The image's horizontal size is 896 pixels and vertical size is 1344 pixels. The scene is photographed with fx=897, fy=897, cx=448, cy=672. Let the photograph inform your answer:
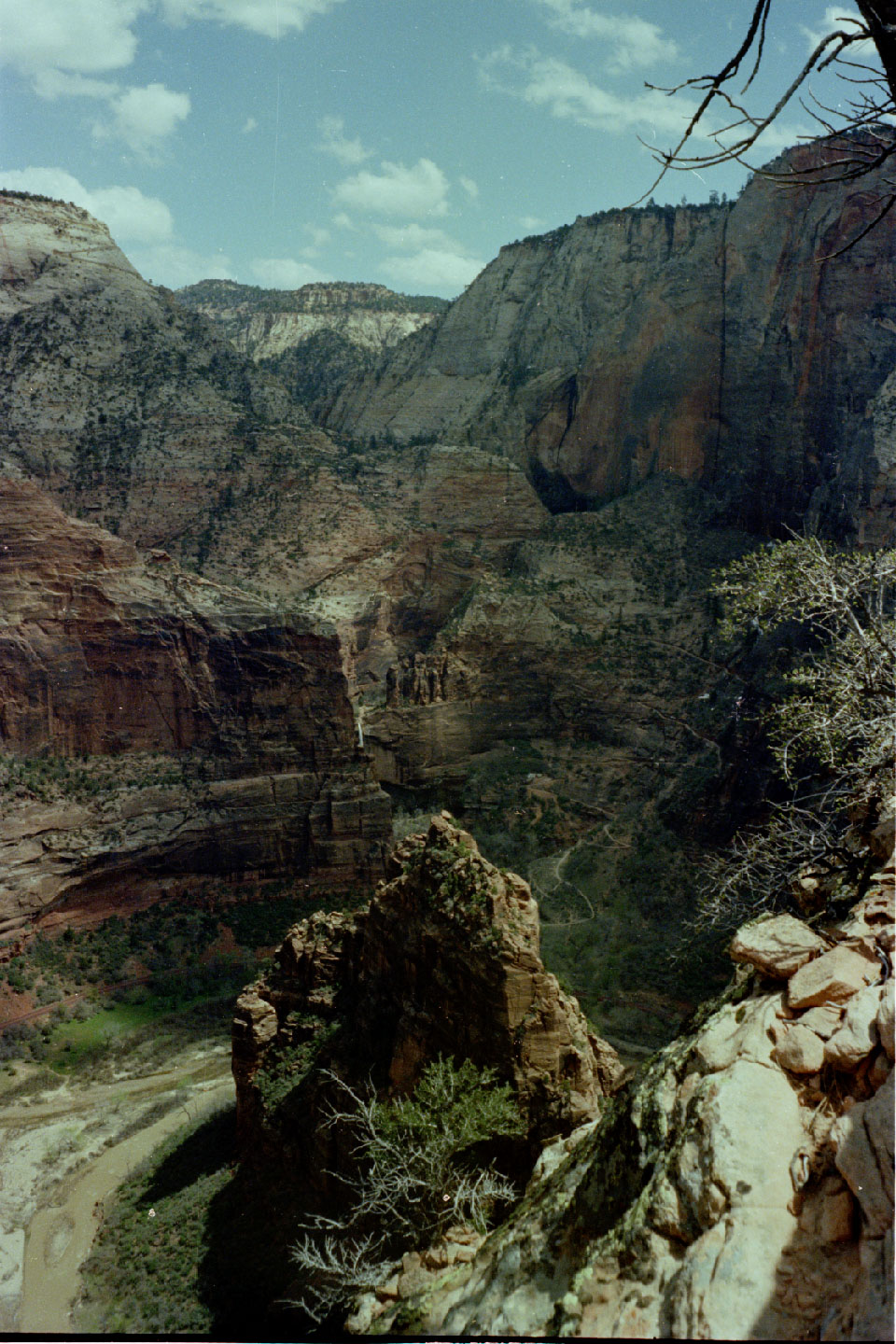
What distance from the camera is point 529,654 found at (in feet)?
156

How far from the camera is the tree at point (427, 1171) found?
12742 millimetres

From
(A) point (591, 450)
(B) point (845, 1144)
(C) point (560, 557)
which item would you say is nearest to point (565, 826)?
(C) point (560, 557)

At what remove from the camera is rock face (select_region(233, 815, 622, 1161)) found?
1558cm

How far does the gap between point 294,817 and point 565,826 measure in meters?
12.1

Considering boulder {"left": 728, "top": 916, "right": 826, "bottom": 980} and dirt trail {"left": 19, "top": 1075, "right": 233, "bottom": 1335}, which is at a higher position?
boulder {"left": 728, "top": 916, "right": 826, "bottom": 980}

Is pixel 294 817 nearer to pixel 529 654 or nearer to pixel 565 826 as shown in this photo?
pixel 565 826

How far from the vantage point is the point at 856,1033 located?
18.2ft

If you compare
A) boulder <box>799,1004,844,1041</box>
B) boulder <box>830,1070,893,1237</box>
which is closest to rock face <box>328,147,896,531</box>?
boulder <box>799,1004,844,1041</box>

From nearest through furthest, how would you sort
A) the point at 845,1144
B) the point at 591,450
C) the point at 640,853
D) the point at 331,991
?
the point at 845,1144
the point at 331,991
the point at 640,853
the point at 591,450

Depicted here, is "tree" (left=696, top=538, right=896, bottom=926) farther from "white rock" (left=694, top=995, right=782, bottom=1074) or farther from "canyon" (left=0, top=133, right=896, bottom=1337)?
"white rock" (left=694, top=995, right=782, bottom=1074)

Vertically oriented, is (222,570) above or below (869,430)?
below

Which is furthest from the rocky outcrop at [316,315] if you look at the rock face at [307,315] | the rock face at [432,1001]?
the rock face at [432,1001]

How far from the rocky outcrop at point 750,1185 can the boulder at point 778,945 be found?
0.05 feet

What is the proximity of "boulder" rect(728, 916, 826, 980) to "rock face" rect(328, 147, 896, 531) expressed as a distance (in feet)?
112
